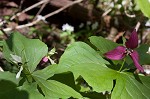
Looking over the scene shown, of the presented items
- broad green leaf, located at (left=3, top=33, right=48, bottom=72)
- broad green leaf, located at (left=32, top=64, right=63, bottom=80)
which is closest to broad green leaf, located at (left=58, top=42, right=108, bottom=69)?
broad green leaf, located at (left=32, top=64, right=63, bottom=80)

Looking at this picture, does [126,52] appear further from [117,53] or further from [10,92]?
[10,92]

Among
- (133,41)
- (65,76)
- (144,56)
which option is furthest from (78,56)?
(144,56)

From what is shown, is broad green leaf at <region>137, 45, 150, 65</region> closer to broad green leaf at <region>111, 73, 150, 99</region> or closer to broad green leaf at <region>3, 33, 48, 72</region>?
broad green leaf at <region>111, 73, 150, 99</region>

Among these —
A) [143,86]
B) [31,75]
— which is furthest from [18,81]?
[143,86]

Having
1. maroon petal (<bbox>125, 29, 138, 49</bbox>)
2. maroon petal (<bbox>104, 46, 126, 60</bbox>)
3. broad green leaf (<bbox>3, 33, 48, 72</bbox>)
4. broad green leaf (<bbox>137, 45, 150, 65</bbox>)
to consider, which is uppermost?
maroon petal (<bbox>125, 29, 138, 49</bbox>)

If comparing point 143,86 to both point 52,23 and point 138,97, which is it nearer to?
point 138,97

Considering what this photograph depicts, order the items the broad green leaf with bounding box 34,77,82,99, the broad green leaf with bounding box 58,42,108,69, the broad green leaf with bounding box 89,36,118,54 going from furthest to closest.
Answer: the broad green leaf with bounding box 89,36,118,54 → the broad green leaf with bounding box 58,42,108,69 → the broad green leaf with bounding box 34,77,82,99
